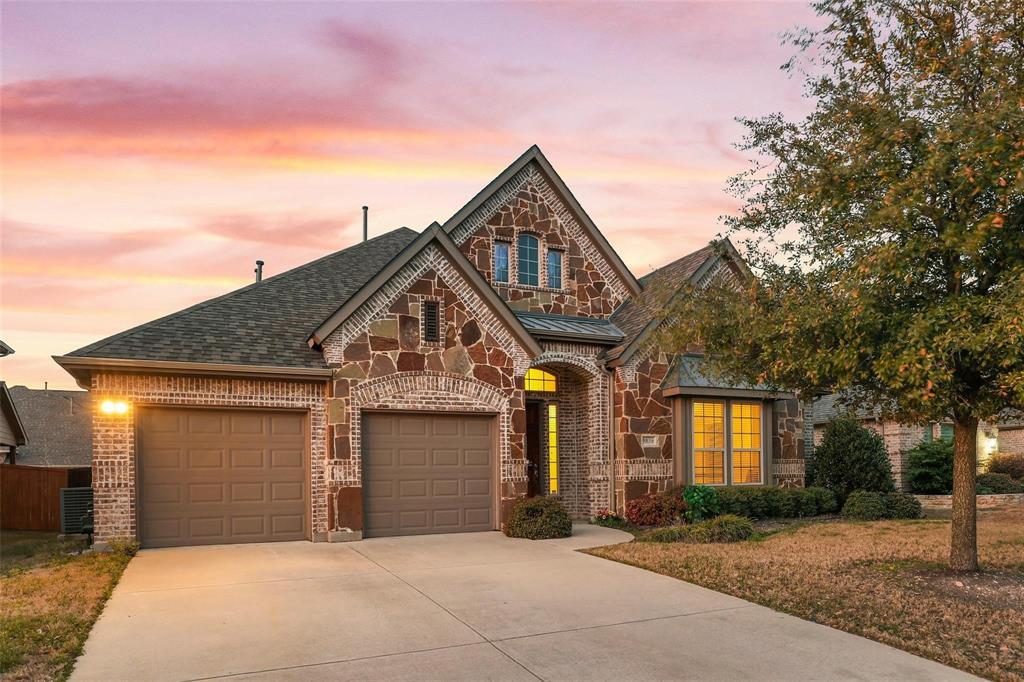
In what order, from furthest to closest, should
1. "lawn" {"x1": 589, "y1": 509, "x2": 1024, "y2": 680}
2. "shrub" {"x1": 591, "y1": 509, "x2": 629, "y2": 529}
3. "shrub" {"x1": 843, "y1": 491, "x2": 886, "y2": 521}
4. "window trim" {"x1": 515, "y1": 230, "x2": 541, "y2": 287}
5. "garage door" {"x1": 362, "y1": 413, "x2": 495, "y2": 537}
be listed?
"window trim" {"x1": 515, "y1": 230, "x2": 541, "y2": 287} < "shrub" {"x1": 843, "y1": 491, "x2": 886, "y2": 521} < "shrub" {"x1": 591, "y1": 509, "x2": 629, "y2": 529} < "garage door" {"x1": 362, "y1": 413, "x2": 495, "y2": 537} < "lawn" {"x1": 589, "y1": 509, "x2": 1024, "y2": 680}

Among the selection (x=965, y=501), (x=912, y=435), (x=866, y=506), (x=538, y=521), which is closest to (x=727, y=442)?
(x=866, y=506)

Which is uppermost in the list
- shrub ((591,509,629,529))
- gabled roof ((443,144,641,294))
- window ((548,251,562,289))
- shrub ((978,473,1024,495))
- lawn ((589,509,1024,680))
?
gabled roof ((443,144,641,294))

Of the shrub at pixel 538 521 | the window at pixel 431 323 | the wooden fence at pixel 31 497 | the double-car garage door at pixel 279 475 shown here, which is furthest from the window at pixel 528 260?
the wooden fence at pixel 31 497

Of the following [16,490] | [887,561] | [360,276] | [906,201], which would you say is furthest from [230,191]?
[887,561]

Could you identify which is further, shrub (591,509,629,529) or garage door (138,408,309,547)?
shrub (591,509,629,529)

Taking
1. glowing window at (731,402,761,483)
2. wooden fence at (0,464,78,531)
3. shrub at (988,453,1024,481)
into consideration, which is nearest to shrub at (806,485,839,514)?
glowing window at (731,402,761,483)

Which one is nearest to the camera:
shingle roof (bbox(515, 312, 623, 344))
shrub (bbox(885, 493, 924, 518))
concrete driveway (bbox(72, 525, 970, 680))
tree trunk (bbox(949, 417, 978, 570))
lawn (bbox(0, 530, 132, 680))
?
concrete driveway (bbox(72, 525, 970, 680))

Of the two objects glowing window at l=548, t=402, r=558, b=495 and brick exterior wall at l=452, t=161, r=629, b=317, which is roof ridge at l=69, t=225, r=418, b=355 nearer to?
brick exterior wall at l=452, t=161, r=629, b=317

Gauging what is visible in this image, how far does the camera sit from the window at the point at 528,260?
1883 cm

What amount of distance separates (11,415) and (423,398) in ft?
70.9

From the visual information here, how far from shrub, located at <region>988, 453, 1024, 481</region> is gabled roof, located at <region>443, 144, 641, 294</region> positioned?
54.2 feet

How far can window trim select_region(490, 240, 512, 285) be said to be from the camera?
18.3 meters

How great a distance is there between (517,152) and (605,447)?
7567mm

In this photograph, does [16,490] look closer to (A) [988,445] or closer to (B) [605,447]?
(B) [605,447]
